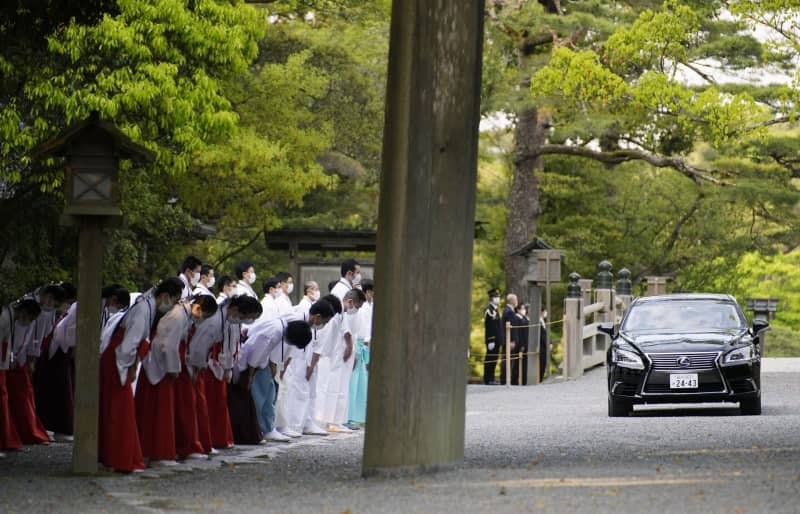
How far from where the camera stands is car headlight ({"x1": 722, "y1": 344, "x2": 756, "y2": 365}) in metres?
17.8

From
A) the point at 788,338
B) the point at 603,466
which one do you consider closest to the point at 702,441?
the point at 603,466

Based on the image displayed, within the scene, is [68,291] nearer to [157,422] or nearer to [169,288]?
[157,422]

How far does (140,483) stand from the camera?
12.2 metres

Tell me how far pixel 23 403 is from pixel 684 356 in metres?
7.59

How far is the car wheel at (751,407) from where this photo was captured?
18188mm

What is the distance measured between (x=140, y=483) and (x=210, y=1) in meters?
11.8

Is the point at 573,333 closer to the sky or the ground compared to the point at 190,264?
closer to the ground

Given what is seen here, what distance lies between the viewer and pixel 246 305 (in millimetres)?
14352

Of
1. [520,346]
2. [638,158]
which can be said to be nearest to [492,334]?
[520,346]

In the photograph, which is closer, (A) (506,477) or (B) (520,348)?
(A) (506,477)

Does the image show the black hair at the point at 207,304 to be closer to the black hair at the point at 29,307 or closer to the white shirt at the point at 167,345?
the white shirt at the point at 167,345

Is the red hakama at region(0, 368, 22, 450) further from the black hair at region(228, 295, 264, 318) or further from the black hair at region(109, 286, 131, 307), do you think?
the black hair at region(228, 295, 264, 318)

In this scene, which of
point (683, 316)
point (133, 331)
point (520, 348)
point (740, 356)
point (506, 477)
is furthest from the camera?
point (520, 348)

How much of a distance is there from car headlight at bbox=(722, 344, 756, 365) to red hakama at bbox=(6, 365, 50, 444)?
7904mm
